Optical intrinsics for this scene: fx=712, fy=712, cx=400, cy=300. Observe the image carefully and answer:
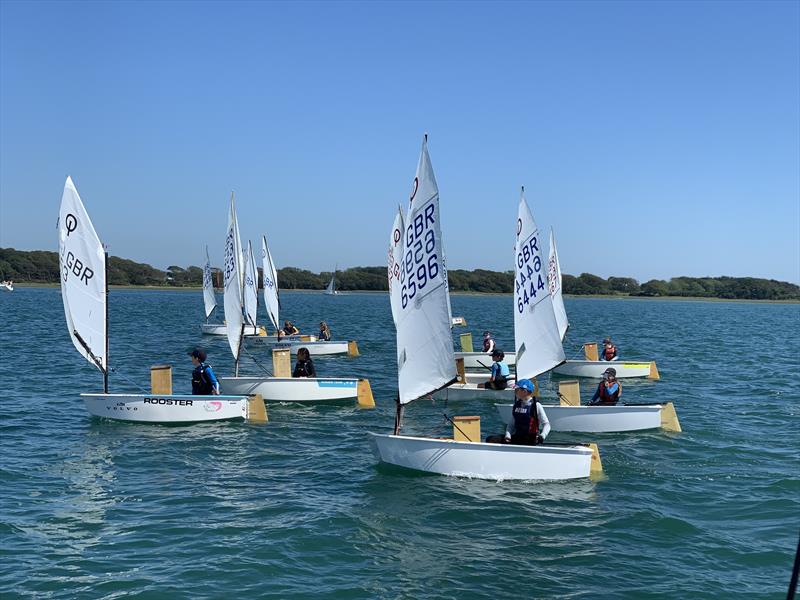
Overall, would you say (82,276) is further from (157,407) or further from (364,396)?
(364,396)

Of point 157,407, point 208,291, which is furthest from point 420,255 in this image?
point 208,291

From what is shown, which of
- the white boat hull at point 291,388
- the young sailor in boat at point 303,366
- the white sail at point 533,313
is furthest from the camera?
the young sailor in boat at point 303,366

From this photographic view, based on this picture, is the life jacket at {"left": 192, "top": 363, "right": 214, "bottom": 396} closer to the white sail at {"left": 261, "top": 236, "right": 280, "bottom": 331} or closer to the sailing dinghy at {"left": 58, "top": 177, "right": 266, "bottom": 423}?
the sailing dinghy at {"left": 58, "top": 177, "right": 266, "bottom": 423}

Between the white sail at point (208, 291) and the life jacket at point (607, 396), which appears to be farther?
the white sail at point (208, 291)

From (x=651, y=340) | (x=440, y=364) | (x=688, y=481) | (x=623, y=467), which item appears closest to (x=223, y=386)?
(x=440, y=364)

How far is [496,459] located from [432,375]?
88.3 inches

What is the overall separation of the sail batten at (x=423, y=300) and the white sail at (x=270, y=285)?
1044 inches

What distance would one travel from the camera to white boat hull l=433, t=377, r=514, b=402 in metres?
22.7

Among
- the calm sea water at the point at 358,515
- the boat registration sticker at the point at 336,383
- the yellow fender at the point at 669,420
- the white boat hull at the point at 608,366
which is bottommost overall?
the calm sea water at the point at 358,515

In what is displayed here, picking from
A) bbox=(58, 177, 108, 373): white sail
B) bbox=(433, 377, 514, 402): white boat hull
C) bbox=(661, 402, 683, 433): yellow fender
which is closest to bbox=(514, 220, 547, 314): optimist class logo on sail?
bbox=(433, 377, 514, 402): white boat hull

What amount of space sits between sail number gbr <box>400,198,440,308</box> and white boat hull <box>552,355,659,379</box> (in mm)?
15937

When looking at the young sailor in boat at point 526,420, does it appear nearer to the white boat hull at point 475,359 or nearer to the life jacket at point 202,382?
the life jacket at point 202,382

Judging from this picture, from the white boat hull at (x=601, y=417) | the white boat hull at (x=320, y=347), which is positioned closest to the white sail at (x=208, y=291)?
the white boat hull at (x=320, y=347)

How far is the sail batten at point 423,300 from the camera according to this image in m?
14.2
